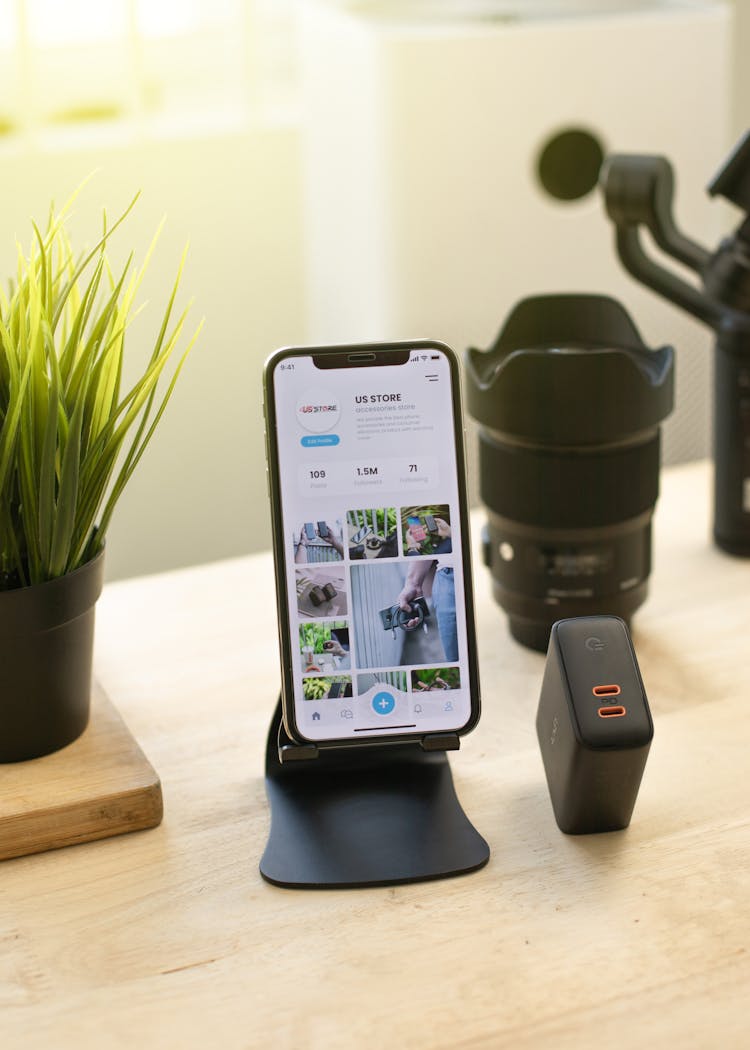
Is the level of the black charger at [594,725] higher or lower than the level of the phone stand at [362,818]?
higher

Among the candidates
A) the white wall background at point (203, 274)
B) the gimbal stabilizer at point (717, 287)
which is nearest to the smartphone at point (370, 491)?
the gimbal stabilizer at point (717, 287)

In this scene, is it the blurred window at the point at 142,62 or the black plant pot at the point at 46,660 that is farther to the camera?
the blurred window at the point at 142,62

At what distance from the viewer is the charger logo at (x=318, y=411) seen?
72 centimetres

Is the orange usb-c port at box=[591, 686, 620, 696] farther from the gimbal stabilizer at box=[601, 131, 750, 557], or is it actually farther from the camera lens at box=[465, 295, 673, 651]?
the gimbal stabilizer at box=[601, 131, 750, 557]

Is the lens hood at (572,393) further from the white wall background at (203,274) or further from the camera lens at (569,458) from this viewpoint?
the white wall background at (203,274)

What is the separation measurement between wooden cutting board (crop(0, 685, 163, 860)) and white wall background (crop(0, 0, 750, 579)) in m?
1.09

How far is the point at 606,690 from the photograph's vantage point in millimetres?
682

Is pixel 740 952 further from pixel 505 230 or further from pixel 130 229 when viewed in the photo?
pixel 130 229

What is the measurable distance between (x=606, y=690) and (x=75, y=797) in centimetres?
29

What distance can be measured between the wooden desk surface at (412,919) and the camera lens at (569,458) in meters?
0.07

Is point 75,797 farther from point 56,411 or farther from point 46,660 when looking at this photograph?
point 56,411

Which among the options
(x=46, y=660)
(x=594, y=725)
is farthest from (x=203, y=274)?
(x=594, y=725)

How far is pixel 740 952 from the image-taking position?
0.62 metres

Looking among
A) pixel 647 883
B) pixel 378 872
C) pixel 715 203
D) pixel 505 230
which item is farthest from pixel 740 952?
pixel 715 203
